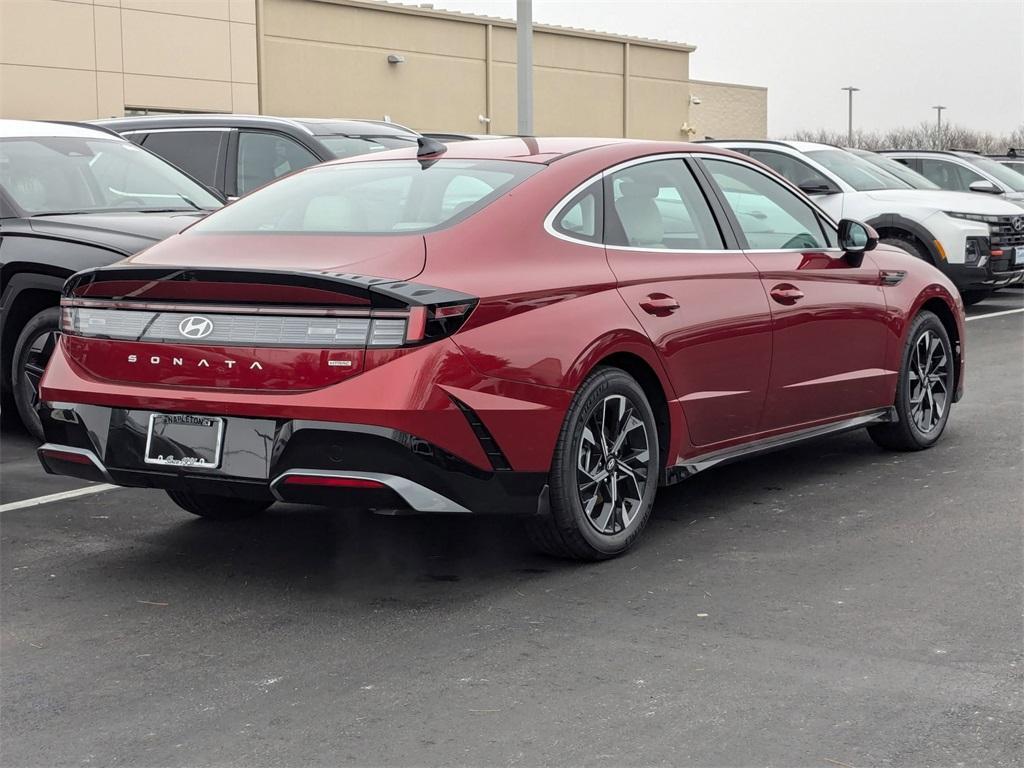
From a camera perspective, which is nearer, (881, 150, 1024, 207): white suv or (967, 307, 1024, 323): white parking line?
(967, 307, 1024, 323): white parking line

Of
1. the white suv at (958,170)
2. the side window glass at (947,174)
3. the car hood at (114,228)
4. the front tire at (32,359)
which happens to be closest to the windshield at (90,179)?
the car hood at (114,228)

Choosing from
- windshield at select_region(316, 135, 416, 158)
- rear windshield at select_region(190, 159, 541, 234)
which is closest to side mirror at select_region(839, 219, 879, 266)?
rear windshield at select_region(190, 159, 541, 234)

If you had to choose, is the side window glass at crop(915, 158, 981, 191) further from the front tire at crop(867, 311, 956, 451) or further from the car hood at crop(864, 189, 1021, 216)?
the front tire at crop(867, 311, 956, 451)

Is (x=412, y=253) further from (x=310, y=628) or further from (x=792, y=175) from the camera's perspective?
(x=792, y=175)

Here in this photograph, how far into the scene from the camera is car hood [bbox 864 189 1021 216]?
15375mm

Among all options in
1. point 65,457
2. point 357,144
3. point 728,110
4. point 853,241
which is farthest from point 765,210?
point 728,110

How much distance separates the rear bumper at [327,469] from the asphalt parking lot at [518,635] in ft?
1.26

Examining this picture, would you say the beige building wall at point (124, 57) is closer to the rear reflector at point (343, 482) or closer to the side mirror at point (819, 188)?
the side mirror at point (819, 188)

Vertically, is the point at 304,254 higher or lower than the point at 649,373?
higher

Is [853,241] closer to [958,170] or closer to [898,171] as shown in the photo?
[898,171]

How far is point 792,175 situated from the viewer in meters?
15.9

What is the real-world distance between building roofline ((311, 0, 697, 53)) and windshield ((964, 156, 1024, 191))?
2057 centimetres

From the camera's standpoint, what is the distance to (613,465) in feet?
18.2

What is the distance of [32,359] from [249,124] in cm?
492
